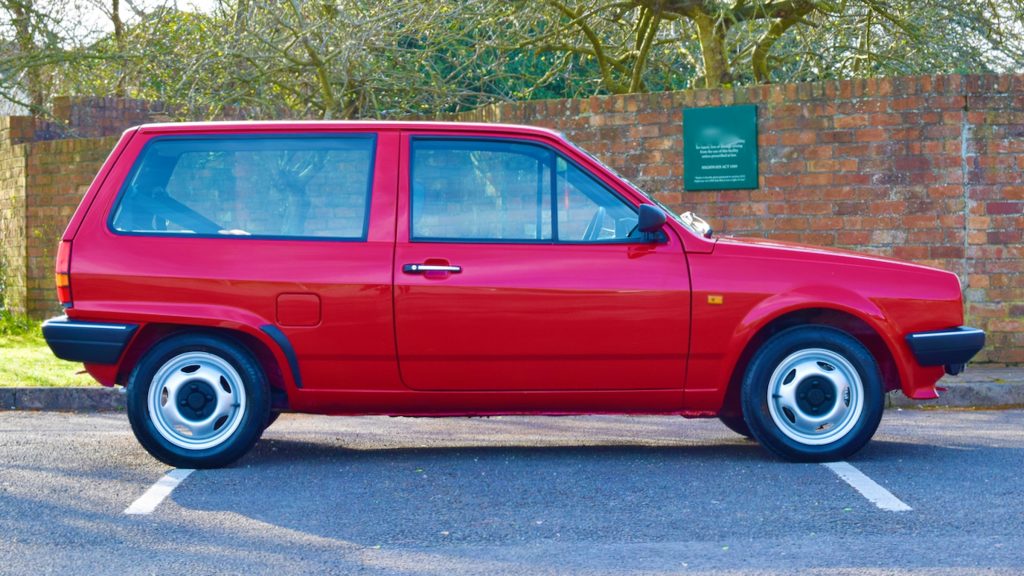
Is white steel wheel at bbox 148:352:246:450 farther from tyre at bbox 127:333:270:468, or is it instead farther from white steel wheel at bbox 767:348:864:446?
white steel wheel at bbox 767:348:864:446

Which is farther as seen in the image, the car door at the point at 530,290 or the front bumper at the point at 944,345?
the front bumper at the point at 944,345

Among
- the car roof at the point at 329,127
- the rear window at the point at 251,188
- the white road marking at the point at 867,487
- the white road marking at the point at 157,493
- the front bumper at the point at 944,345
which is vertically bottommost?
the white road marking at the point at 157,493

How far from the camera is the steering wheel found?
6418 mm

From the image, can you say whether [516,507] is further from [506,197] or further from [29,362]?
[29,362]

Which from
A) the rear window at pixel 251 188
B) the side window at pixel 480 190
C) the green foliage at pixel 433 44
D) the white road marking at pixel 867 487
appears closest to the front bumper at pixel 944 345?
the white road marking at pixel 867 487

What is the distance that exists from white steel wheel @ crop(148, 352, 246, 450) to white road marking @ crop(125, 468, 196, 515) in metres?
0.15

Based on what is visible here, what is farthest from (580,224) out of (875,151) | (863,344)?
(875,151)

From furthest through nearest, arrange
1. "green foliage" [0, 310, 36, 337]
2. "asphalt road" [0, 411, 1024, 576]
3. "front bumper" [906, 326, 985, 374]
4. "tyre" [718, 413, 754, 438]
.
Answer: "green foliage" [0, 310, 36, 337] → "tyre" [718, 413, 754, 438] → "front bumper" [906, 326, 985, 374] → "asphalt road" [0, 411, 1024, 576]

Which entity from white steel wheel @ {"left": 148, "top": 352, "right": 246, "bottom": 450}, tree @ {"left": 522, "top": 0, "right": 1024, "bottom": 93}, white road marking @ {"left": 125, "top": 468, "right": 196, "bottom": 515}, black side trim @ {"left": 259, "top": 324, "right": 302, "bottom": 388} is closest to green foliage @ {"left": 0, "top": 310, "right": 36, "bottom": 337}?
tree @ {"left": 522, "top": 0, "right": 1024, "bottom": 93}

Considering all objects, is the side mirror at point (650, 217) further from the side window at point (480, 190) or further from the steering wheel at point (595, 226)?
the side window at point (480, 190)

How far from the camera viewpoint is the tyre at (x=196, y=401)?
633cm

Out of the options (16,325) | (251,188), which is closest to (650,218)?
(251,188)

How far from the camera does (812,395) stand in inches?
252

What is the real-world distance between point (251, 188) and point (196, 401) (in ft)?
3.60
